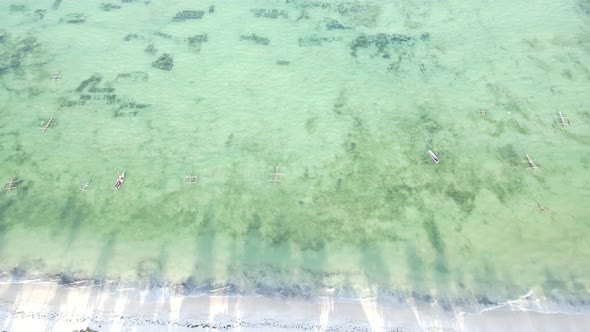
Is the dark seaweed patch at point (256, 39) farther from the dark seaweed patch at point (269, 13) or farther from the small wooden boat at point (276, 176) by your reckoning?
the small wooden boat at point (276, 176)

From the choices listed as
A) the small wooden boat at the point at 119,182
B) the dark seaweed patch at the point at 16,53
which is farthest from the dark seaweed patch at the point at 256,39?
the dark seaweed patch at the point at 16,53

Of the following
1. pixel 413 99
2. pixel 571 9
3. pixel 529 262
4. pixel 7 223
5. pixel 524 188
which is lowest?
pixel 7 223

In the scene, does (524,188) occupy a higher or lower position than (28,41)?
lower

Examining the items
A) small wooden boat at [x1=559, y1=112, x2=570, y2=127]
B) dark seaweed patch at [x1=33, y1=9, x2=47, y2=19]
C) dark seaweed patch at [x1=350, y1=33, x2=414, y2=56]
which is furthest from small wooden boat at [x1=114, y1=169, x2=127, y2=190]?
small wooden boat at [x1=559, y1=112, x2=570, y2=127]

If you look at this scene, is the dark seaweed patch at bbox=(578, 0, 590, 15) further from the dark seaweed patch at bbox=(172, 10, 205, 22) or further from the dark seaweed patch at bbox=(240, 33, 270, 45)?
the dark seaweed patch at bbox=(172, 10, 205, 22)

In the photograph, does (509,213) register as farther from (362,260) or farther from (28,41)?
(28,41)

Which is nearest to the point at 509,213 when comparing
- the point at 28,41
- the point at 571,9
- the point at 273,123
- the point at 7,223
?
the point at 273,123

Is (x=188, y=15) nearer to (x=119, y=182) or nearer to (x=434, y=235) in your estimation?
(x=119, y=182)
